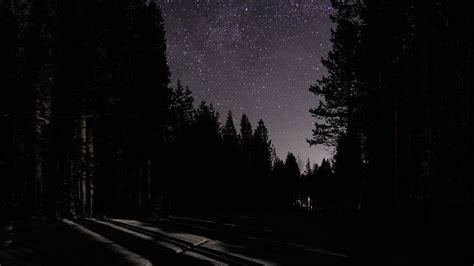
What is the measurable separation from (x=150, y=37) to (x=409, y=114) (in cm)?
2006

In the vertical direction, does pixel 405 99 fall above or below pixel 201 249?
above

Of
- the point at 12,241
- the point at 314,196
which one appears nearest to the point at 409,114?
the point at 12,241

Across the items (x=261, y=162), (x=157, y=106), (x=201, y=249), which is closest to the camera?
(x=201, y=249)

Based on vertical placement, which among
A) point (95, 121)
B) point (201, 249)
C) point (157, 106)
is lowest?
point (201, 249)

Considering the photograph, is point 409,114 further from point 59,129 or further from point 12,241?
point 12,241

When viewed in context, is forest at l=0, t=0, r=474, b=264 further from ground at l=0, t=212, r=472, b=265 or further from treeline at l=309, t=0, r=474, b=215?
ground at l=0, t=212, r=472, b=265

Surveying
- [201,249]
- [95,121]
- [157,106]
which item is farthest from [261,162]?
[201,249]

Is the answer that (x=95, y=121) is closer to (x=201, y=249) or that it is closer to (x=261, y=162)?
(x=201, y=249)

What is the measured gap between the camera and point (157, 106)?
30.9 metres

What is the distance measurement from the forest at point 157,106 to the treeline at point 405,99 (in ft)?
0.21

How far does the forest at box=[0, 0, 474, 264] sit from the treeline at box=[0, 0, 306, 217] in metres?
0.08

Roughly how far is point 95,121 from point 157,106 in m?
8.40

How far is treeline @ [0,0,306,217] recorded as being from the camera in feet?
48.8

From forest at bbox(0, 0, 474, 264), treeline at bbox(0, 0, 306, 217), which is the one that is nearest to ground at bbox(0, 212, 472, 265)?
forest at bbox(0, 0, 474, 264)
